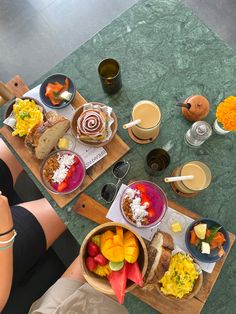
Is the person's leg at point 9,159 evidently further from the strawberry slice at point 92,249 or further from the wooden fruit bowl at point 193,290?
the wooden fruit bowl at point 193,290

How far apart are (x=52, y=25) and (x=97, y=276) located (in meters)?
2.44

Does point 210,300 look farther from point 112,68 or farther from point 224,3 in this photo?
point 224,3


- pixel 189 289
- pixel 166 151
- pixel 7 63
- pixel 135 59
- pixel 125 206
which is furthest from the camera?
pixel 7 63

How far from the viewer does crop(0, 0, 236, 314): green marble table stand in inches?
54.8

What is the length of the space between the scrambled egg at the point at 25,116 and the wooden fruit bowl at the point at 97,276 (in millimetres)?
591

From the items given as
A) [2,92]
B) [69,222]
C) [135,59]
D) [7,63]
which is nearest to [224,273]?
[69,222]

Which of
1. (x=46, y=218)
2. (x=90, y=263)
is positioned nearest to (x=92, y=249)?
(x=90, y=263)

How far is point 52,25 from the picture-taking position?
2.81 meters

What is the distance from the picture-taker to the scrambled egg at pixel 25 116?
4.59 ft

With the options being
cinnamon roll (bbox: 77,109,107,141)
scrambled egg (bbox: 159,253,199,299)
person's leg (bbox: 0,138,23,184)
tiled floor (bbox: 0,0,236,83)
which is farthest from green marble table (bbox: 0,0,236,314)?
tiled floor (bbox: 0,0,236,83)

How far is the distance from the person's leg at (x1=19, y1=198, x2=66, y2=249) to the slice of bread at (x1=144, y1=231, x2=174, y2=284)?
65 cm

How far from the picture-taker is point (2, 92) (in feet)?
4.86

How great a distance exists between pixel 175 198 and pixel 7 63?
2.17m

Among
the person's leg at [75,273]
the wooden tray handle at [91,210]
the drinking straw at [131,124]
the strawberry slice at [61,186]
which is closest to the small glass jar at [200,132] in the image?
the drinking straw at [131,124]
